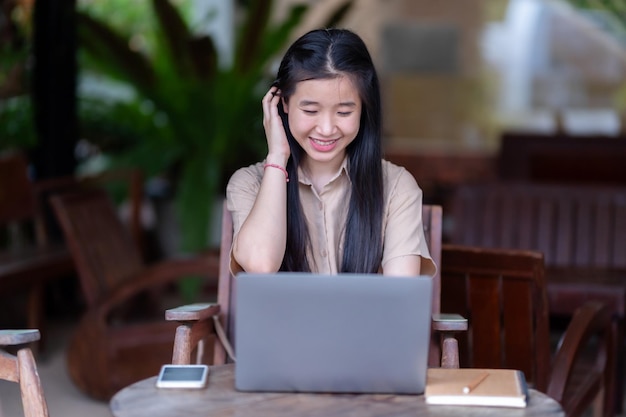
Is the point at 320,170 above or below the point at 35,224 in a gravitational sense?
above

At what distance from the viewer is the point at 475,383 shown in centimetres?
213

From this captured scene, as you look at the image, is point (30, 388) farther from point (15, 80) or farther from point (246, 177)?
point (15, 80)

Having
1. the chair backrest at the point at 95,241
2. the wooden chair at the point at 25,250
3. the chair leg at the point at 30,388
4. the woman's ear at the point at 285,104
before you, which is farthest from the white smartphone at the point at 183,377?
the wooden chair at the point at 25,250

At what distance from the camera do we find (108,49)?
20.0 ft

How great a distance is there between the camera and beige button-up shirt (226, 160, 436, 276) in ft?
8.71

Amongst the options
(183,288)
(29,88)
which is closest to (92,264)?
(183,288)

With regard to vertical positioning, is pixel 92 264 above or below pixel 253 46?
below

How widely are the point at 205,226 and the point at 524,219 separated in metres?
2.00

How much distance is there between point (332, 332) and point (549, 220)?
9.23 feet

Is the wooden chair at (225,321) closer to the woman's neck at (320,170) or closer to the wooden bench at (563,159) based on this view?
the woman's neck at (320,170)

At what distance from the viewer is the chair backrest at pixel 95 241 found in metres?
4.38

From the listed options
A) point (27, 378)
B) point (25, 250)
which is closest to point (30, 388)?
point (27, 378)

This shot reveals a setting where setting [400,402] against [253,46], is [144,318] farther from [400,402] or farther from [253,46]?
[400,402]

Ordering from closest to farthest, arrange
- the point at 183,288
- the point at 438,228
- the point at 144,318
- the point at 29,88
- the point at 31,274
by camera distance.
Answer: the point at 438,228, the point at 31,274, the point at 183,288, the point at 144,318, the point at 29,88
